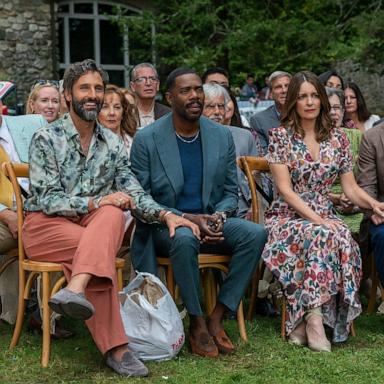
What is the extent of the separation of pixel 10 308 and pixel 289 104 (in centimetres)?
222

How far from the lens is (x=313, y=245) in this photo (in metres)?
5.00

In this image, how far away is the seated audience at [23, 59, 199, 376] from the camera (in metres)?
4.42

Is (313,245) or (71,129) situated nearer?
(71,129)

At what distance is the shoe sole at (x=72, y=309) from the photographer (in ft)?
13.6

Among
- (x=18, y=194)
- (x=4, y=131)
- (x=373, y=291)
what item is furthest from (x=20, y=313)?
(x=373, y=291)

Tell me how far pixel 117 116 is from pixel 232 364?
214 cm

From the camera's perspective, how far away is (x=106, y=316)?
4457 millimetres

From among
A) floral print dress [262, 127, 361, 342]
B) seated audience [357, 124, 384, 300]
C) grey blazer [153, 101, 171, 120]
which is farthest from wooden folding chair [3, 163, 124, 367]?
grey blazer [153, 101, 171, 120]

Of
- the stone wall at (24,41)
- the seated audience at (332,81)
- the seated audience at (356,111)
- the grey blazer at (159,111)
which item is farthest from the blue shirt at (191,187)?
the stone wall at (24,41)

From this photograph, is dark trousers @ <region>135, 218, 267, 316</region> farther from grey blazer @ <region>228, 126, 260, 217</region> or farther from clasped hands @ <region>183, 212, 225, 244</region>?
grey blazer @ <region>228, 126, 260, 217</region>

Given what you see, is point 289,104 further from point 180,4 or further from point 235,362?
point 180,4

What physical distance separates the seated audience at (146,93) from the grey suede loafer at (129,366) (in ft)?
9.04

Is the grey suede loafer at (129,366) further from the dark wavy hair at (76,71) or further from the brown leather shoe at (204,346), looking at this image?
the dark wavy hair at (76,71)

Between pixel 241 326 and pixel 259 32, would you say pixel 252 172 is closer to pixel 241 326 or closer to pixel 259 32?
pixel 241 326
